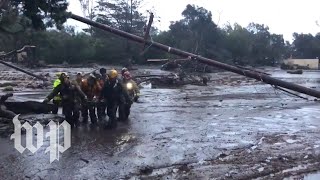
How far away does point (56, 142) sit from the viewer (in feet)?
31.0

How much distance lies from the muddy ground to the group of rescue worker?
0.54 m

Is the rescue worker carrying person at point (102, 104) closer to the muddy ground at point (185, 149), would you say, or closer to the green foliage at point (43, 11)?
the muddy ground at point (185, 149)

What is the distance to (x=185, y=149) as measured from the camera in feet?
29.7

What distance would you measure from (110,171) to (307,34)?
279 feet

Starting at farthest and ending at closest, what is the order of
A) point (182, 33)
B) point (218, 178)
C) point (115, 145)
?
point (182, 33)
point (115, 145)
point (218, 178)

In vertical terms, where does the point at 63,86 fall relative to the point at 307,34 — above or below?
below

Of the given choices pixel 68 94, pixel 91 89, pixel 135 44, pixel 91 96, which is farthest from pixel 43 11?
pixel 135 44

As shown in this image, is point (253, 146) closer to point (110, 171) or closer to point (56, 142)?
point (110, 171)

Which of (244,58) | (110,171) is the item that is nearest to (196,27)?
(244,58)

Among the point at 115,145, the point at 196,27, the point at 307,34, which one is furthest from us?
the point at 307,34

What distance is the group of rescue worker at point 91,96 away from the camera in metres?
10.7

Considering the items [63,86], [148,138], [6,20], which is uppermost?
[6,20]

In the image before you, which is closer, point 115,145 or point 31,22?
point 115,145

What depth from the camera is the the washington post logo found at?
28.7ft
